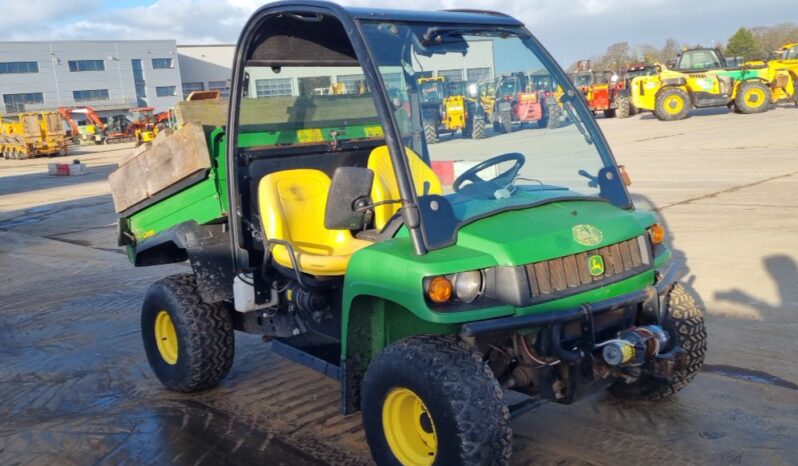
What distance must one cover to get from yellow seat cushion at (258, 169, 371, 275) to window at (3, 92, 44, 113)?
215 feet

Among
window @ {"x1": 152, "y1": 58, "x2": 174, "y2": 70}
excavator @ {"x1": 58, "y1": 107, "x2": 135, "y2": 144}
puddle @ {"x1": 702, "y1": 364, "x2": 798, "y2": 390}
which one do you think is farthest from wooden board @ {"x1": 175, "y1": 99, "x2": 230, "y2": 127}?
window @ {"x1": 152, "y1": 58, "x2": 174, "y2": 70}

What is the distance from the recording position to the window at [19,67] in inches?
2424

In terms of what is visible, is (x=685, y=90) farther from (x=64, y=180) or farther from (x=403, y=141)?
(x=403, y=141)

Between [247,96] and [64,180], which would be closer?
[247,96]

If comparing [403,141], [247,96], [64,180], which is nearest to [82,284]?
[247,96]

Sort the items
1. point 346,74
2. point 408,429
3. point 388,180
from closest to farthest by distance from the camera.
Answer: point 408,429 → point 388,180 → point 346,74

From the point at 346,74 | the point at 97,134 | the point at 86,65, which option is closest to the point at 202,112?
the point at 346,74

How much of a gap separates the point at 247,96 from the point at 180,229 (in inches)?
35.5

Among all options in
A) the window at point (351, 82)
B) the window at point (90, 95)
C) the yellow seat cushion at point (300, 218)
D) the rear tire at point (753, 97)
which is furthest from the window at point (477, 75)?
the window at point (90, 95)

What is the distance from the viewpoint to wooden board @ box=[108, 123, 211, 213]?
14.0ft

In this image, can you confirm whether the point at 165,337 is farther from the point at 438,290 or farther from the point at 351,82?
the point at 438,290

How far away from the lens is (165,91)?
7106 cm

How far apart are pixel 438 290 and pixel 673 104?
2358cm

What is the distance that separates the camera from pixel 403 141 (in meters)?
3.22
